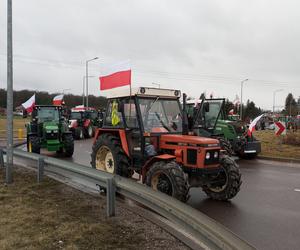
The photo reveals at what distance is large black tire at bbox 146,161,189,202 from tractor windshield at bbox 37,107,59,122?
1035 cm

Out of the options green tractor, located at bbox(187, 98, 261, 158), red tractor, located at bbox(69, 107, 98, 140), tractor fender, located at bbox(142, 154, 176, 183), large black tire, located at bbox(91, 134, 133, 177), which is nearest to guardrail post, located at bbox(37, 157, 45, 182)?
large black tire, located at bbox(91, 134, 133, 177)

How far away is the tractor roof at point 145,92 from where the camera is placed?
7540 millimetres

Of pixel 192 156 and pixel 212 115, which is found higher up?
pixel 212 115

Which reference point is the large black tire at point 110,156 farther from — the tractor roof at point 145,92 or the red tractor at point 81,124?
the red tractor at point 81,124

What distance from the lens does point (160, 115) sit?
7703mm

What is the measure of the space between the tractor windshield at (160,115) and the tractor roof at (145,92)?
0.37ft

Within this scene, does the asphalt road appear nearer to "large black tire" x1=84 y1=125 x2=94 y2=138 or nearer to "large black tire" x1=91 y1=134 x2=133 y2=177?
"large black tire" x1=91 y1=134 x2=133 y2=177

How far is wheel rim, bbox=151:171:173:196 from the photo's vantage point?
A: 6.49 metres

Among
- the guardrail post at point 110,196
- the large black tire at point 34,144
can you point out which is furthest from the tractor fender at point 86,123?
the guardrail post at point 110,196

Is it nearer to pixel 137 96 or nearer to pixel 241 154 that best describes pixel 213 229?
pixel 137 96

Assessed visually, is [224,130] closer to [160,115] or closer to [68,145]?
[68,145]

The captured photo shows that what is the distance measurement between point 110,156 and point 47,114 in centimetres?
847

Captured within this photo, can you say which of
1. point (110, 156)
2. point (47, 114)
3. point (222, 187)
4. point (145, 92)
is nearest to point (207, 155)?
point (222, 187)

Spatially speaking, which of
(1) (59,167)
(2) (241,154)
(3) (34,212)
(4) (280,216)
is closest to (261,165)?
(2) (241,154)
